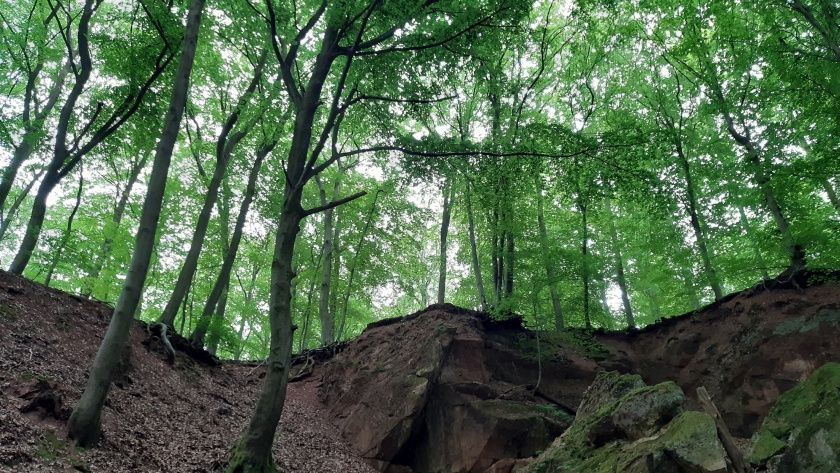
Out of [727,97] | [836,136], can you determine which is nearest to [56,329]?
[836,136]

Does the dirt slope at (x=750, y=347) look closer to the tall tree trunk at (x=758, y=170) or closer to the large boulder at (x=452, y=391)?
the tall tree trunk at (x=758, y=170)

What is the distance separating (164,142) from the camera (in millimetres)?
6660

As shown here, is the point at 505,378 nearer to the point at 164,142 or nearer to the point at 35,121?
the point at 164,142

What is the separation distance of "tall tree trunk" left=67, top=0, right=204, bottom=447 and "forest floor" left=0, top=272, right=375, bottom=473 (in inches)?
11.1

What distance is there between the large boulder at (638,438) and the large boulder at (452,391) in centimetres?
249

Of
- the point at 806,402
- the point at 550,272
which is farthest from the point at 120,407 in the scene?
the point at 550,272

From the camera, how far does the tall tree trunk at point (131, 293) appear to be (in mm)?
5508

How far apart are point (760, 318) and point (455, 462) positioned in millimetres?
8041

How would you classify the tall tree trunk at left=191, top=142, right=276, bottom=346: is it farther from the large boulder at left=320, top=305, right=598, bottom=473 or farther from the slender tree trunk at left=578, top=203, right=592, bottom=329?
the slender tree trunk at left=578, top=203, right=592, bottom=329

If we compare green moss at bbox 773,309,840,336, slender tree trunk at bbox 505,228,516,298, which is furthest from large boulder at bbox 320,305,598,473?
green moss at bbox 773,309,840,336

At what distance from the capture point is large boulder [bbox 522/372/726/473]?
4.59 meters

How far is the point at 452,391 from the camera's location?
10.5m

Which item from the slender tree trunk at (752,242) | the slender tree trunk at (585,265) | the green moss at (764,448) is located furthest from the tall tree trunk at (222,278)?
the slender tree trunk at (752,242)

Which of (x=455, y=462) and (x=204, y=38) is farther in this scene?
(x=204, y=38)
